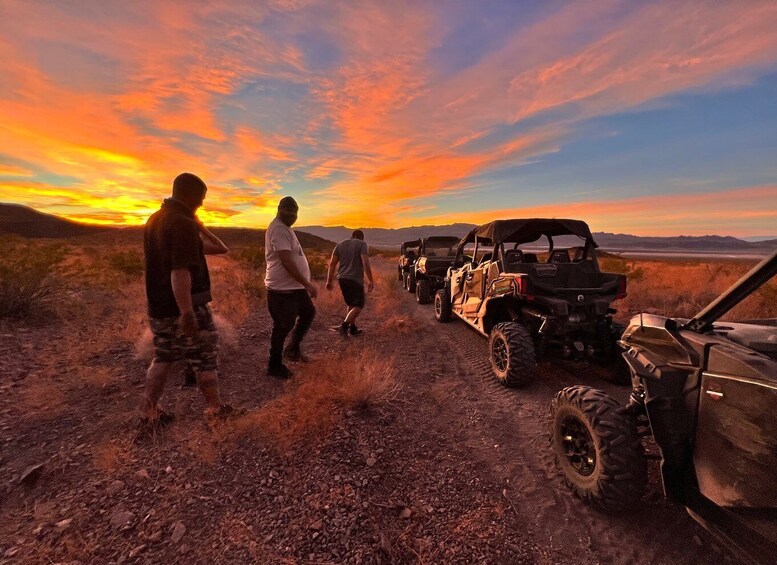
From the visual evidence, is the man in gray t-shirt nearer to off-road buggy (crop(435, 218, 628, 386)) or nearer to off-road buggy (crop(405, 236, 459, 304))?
off-road buggy (crop(435, 218, 628, 386))

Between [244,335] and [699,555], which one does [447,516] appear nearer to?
[699,555]

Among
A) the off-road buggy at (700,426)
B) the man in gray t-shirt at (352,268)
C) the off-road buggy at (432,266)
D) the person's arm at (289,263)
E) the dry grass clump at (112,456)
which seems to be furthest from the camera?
the off-road buggy at (432,266)

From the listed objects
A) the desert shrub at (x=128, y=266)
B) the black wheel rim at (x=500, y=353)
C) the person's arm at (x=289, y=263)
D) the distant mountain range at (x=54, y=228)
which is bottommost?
the black wheel rim at (x=500, y=353)

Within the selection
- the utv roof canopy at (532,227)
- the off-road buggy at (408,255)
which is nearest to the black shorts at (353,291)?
the utv roof canopy at (532,227)

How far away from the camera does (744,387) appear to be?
5.37ft

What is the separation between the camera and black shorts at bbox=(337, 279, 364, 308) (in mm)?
6261

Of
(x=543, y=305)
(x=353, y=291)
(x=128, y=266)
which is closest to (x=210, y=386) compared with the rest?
(x=353, y=291)

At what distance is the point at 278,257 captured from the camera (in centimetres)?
412

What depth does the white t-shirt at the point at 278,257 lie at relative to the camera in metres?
4.04

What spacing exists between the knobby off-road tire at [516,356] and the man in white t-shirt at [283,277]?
2.41 metres

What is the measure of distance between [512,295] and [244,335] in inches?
184

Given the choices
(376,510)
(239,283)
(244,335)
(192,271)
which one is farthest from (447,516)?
(239,283)

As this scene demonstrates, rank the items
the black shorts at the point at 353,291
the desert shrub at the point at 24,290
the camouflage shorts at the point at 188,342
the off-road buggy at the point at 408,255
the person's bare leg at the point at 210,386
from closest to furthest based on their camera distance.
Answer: the camouflage shorts at the point at 188,342, the person's bare leg at the point at 210,386, the desert shrub at the point at 24,290, the black shorts at the point at 353,291, the off-road buggy at the point at 408,255

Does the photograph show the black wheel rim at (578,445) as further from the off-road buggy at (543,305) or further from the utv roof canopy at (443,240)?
the utv roof canopy at (443,240)
